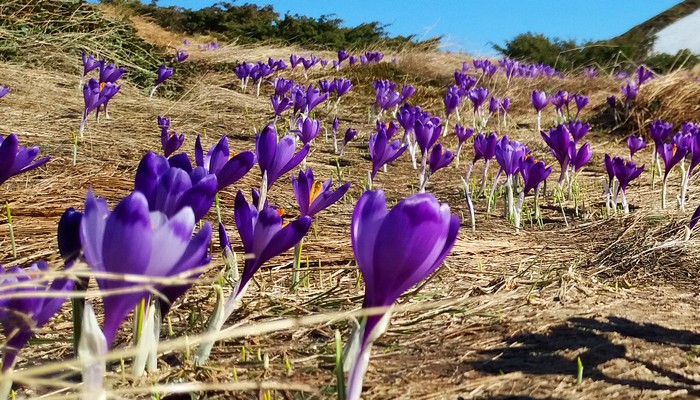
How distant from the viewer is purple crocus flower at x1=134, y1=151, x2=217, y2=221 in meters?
1.04

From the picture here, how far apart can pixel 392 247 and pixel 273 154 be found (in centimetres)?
100

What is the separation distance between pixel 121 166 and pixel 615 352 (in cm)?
287

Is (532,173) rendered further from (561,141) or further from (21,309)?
(21,309)

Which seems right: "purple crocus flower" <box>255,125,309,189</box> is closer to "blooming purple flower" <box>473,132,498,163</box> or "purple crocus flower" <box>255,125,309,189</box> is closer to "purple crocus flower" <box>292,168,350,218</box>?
"purple crocus flower" <box>292,168,350,218</box>

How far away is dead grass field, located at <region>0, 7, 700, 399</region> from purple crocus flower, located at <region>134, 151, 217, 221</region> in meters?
0.26

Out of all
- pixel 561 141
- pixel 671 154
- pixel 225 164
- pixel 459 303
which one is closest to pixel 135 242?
pixel 225 164

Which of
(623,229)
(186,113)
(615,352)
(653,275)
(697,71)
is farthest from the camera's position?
(697,71)

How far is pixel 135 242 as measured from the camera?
2.52ft

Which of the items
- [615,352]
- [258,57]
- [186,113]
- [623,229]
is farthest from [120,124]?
[258,57]

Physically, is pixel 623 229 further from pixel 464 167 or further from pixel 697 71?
pixel 697 71

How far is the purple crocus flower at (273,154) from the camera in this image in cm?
179

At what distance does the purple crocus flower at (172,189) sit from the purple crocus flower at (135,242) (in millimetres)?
226

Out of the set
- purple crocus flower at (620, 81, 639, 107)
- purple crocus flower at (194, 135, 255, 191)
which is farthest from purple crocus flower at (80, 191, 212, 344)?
purple crocus flower at (620, 81, 639, 107)

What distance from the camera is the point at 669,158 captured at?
127 inches
